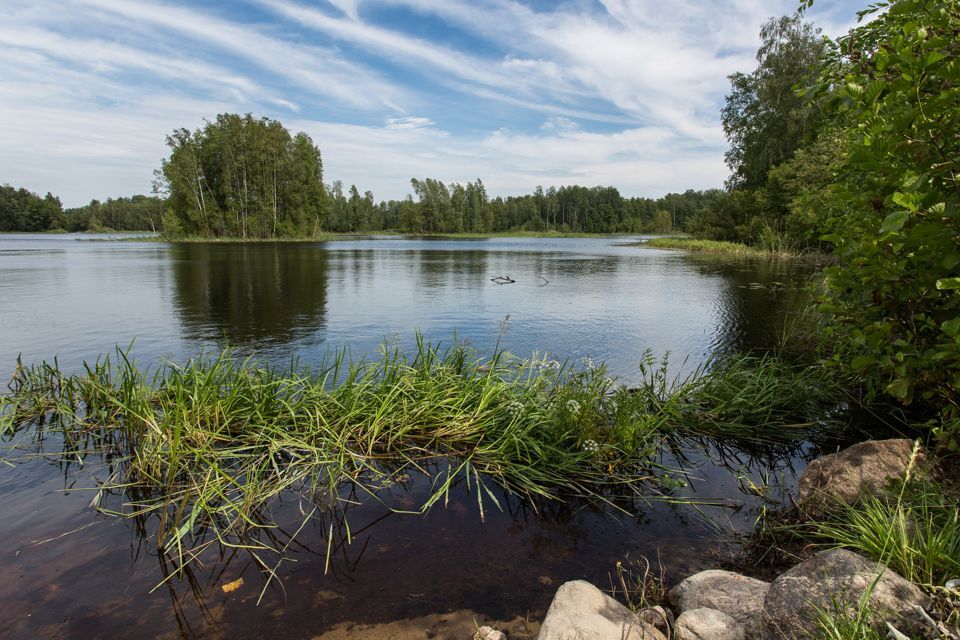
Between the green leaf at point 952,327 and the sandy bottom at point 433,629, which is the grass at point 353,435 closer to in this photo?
the sandy bottom at point 433,629

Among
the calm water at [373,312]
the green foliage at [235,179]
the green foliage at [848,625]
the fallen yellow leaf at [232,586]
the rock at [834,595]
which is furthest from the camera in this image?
the green foliage at [235,179]

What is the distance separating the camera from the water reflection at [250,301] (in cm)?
1451

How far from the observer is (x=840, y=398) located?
321 inches

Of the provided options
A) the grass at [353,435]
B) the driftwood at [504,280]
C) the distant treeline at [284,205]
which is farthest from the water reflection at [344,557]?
the distant treeline at [284,205]

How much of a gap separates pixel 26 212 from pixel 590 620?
17409 centimetres

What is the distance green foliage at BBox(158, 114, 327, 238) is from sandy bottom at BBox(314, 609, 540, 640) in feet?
273

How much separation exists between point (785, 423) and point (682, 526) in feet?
11.2

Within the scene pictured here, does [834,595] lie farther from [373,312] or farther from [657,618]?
[373,312]

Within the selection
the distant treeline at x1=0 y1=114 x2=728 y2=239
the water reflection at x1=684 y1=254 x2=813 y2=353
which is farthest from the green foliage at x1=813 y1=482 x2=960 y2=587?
the distant treeline at x1=0 y1=114 x2=728 y2=239

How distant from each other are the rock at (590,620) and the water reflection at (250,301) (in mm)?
9763

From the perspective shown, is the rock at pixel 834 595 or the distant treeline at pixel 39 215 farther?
the distant treeline at pixel 39 215

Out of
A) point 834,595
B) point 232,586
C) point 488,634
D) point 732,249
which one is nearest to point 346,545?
point 232,586

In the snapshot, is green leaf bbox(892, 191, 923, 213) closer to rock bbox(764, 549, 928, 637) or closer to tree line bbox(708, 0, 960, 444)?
tree line bbox(708, 0, 960, 444)

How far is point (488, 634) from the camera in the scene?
3463mm
